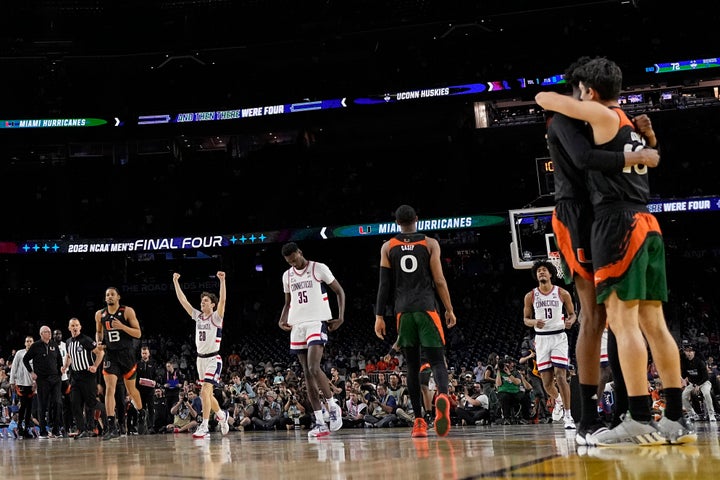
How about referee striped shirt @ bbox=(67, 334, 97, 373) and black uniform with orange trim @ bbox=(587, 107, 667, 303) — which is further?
referee striped shirt @ bbox=(67, 334, 97, 373)

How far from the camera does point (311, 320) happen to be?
9258mm

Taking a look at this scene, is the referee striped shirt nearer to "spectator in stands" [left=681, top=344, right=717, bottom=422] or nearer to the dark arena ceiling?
"spectator in stands" [left=681, top=344, right=717, bottom=422]

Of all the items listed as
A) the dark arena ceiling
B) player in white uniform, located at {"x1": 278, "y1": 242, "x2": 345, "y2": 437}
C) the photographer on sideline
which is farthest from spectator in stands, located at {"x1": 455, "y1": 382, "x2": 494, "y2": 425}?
the dark arena ceiling

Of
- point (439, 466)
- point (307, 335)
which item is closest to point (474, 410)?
point (307, 335)

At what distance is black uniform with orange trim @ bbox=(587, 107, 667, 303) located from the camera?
14.0ft

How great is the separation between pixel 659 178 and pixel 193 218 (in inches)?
680

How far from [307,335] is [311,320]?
0.18m

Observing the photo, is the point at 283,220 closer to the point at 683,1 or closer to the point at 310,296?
the point at 683,1

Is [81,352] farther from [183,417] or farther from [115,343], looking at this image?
[183,417]

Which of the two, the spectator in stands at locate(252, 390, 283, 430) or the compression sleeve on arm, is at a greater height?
the compression sleeve on arm

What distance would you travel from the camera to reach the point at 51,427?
16.9 metres

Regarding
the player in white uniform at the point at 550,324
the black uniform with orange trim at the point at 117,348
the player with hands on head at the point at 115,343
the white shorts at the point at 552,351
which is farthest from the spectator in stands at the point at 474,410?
the black uniform with orange trim at the point at 117,348

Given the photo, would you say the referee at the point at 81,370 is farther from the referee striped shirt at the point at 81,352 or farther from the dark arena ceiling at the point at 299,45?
the dark arena ceiling at the point at 299,45

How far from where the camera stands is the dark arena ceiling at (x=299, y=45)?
91.0 ft
